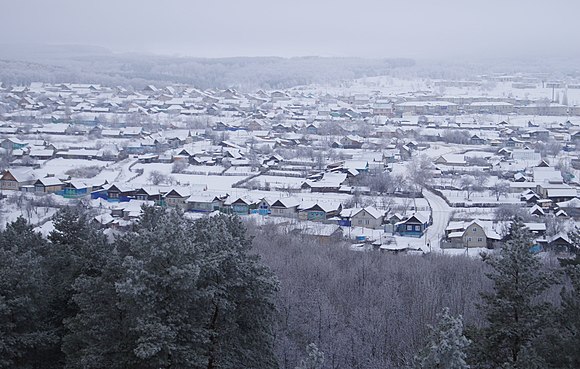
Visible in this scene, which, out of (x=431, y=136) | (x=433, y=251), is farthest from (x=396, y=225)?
(x=431, y=136)

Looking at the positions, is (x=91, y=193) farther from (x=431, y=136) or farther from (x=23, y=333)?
(x=431, y=136)

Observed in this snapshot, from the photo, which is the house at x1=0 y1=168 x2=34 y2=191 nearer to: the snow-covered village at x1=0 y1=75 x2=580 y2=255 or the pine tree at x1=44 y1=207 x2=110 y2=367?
the snow-covered village at x1=0 y1=75 x2=580 y2=255

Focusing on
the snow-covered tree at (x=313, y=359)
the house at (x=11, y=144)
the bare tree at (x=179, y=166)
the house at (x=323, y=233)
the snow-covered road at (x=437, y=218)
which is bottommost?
the snow-covered road at (x=437, y=218)

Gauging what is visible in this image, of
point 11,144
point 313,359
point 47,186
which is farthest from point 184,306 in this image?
point 11,144

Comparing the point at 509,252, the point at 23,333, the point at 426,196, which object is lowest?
the point at 426,196

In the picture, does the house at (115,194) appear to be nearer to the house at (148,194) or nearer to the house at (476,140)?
the house at (148,194)

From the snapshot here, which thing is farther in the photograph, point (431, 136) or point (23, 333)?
point (431, 136)

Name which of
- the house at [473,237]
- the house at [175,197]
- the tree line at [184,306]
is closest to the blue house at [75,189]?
the house at [175,197]
